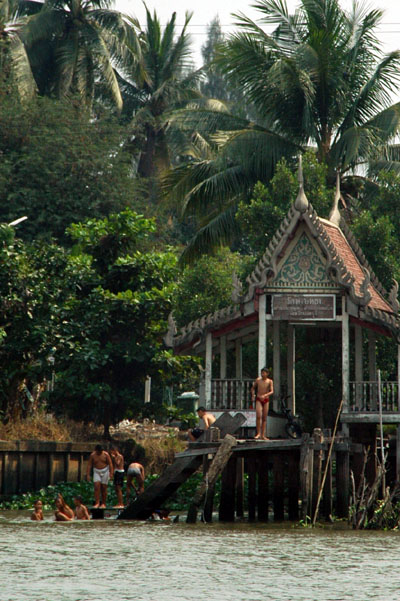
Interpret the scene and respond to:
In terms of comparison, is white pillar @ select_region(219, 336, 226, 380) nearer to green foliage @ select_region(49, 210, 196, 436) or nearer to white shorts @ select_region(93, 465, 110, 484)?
white shorts @ select_region(93, 465, 110, 484)

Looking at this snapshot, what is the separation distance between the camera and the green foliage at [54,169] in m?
40.6

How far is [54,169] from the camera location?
41312 mm

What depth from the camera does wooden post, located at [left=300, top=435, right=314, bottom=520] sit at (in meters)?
21.3

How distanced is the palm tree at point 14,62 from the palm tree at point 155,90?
→ 20.7ft

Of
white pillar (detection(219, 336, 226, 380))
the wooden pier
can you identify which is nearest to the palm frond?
white pillar (detection(219, 336, 226, 380))

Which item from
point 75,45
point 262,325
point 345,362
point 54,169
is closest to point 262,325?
point 262,325

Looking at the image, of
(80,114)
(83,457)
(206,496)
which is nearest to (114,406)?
(83,457)

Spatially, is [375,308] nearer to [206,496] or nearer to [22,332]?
[206,496]

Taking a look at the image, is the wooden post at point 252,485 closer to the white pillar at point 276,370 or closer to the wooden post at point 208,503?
the wooden post at point 208,503

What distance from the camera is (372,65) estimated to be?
34.9 m

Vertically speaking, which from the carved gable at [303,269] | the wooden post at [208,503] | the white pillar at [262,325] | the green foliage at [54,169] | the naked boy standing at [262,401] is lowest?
the wooden post at [208,503]

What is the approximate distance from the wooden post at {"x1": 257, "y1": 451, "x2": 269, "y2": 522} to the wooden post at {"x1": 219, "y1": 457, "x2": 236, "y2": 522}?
2.00 feet

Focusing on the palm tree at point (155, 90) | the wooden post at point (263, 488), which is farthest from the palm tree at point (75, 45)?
the wooden post at point (263, 488)

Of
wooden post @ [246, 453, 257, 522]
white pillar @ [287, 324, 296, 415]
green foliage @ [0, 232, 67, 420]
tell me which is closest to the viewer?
wooden post @ [246, 453, 257, 522]
